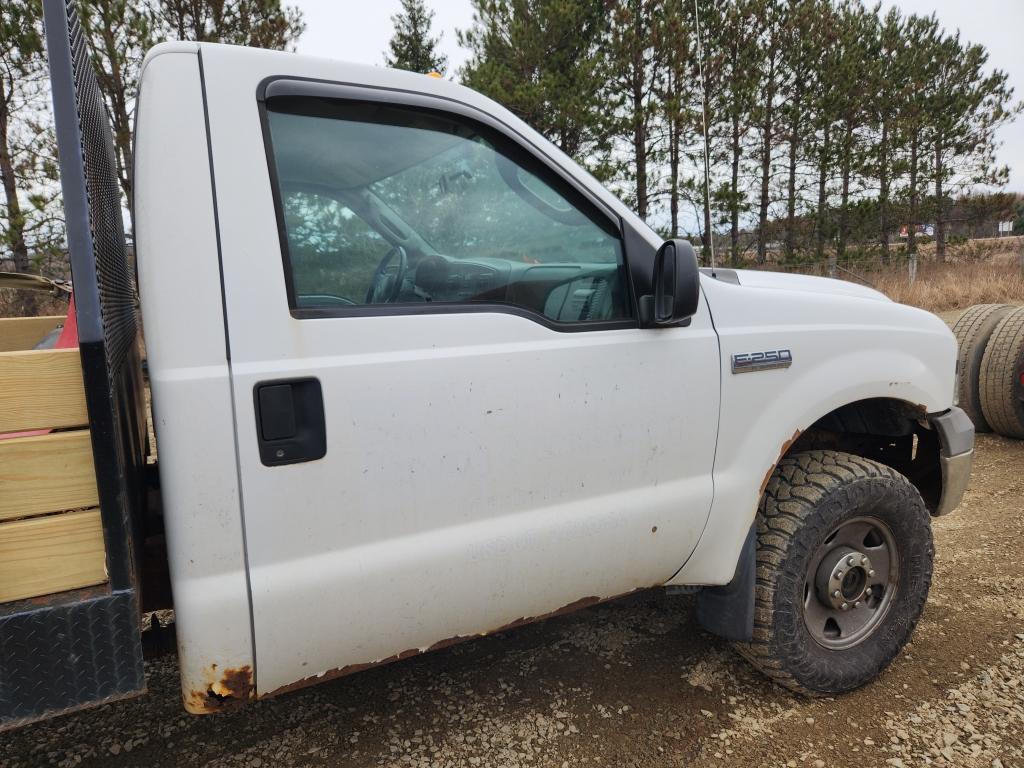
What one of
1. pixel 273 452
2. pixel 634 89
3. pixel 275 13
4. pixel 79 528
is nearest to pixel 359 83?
pixel 273 452

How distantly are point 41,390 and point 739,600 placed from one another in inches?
80.3

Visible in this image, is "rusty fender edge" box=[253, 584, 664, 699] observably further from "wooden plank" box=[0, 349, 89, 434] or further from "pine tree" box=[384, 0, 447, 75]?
"pine tree" box=[384, 0, 447, 75]

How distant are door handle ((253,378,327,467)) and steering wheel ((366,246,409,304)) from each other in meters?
0.30

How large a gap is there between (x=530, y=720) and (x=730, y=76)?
21843 mm

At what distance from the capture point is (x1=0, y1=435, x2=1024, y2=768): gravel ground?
2.25 m

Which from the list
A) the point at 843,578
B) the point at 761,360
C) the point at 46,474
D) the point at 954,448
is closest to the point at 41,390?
the point at 46,474

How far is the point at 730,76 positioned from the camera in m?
20.8

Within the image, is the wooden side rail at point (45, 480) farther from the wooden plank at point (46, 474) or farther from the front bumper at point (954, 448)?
the front bumper at point (954, 448)

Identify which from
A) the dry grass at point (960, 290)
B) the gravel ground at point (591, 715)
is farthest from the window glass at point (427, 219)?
the dry grass at point (960, 290)

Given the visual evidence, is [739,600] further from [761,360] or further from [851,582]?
[761,360]

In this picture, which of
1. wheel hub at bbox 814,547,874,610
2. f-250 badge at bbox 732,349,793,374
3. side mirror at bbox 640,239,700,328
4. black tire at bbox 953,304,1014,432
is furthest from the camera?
black tire at bbox 953,304,1014,432

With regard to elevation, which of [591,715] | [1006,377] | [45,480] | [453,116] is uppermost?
[453,116]

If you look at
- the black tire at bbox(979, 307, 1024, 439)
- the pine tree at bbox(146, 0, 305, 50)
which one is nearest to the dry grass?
the black tire at bbox(979, 307, 1024, 439)

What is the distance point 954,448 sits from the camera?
2.79 meters
